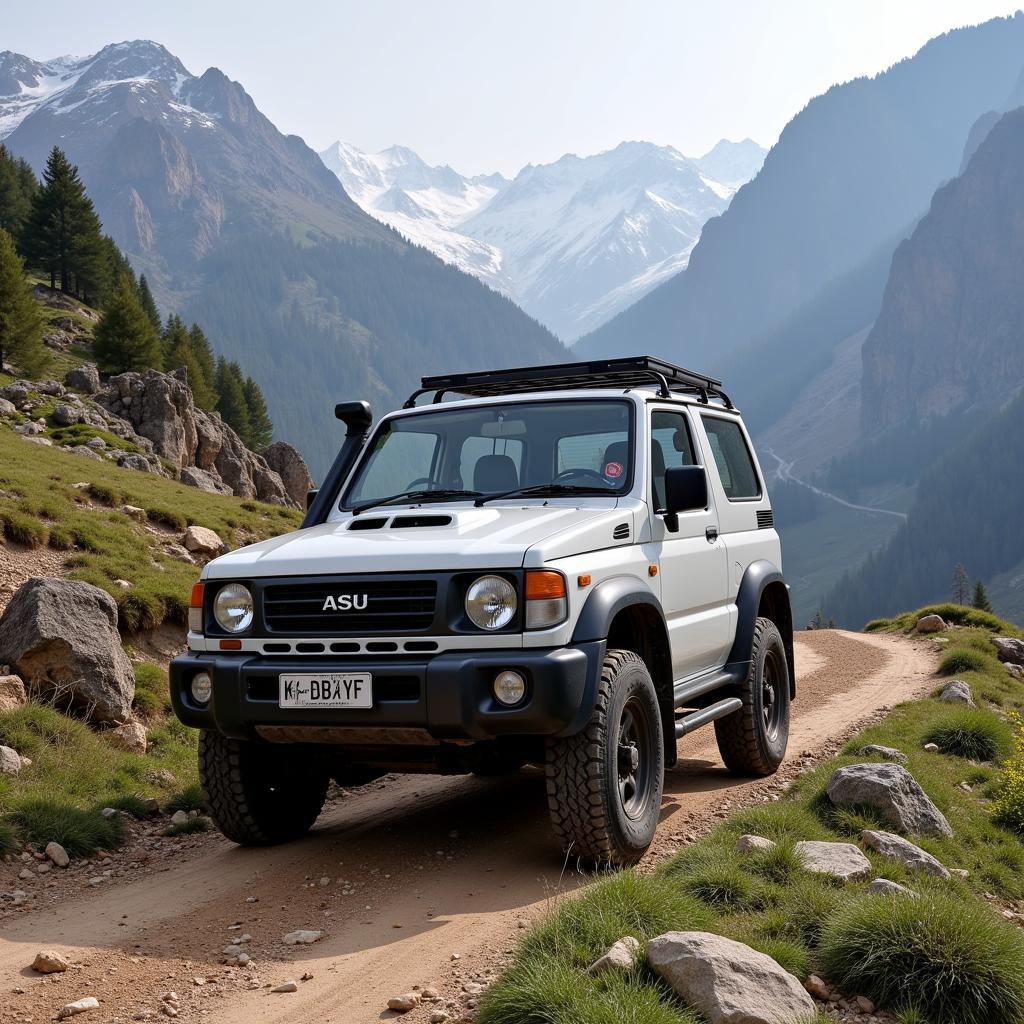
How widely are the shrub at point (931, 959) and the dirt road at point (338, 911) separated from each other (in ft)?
4.50

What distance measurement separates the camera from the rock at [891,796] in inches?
255

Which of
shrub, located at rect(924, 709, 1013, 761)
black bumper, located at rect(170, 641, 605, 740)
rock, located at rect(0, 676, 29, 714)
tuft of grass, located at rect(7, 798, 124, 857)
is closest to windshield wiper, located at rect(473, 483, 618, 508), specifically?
black bumper, located at rect(170, 641, 605, 740)

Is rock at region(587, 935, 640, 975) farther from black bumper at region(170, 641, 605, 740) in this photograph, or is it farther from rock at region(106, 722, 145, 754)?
rock at region(106, 722, 145, 754)

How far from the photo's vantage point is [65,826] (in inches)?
267

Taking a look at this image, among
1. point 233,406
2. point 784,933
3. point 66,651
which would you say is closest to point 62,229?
point 233,406

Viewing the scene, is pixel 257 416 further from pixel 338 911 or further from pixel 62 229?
pixel 338 911

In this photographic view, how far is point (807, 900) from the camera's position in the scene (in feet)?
16.0

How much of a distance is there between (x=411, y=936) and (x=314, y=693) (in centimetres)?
122

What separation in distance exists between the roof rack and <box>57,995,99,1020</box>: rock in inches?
163

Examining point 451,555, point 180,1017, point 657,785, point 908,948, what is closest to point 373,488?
point 451,555

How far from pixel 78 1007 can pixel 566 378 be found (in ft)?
16.0

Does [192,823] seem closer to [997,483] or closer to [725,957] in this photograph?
[725,957]

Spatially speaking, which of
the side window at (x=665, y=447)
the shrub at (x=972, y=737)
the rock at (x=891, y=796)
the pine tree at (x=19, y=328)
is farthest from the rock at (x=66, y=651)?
the pine tree at (x=19, y=328)

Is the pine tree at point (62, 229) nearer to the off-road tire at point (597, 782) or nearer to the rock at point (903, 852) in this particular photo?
the off-road tire at point (597, 782)
